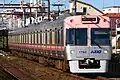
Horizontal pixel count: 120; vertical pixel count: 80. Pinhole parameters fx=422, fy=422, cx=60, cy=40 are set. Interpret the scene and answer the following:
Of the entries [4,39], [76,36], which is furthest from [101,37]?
[4,39]

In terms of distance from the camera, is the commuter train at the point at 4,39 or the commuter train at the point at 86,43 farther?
the commuter train at the point at 4,39

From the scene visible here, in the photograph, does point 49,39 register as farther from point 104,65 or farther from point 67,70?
point 104,65

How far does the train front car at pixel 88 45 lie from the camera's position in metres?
19.5

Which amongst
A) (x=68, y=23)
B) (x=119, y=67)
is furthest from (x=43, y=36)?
(x=68, y=23)

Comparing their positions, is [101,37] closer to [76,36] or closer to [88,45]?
[88,45]

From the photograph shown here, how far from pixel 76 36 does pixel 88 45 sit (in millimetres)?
696

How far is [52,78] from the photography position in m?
19.5

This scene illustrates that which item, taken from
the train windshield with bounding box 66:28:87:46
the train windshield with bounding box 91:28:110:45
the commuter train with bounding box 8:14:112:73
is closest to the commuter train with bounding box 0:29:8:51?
the commuter train with bounding box 8:14:112:73

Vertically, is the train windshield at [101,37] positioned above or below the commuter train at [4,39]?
above

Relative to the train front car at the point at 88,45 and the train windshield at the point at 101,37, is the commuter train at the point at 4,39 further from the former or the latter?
the train windshield at the point at 101,37

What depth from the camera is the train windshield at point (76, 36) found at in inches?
770

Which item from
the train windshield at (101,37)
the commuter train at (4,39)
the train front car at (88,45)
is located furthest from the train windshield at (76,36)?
the commuter train at (4,39)

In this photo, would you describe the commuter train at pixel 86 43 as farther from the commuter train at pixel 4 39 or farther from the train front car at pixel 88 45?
the commuter train at pixel 4 39

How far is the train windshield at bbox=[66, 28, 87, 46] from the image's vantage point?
19.5m
